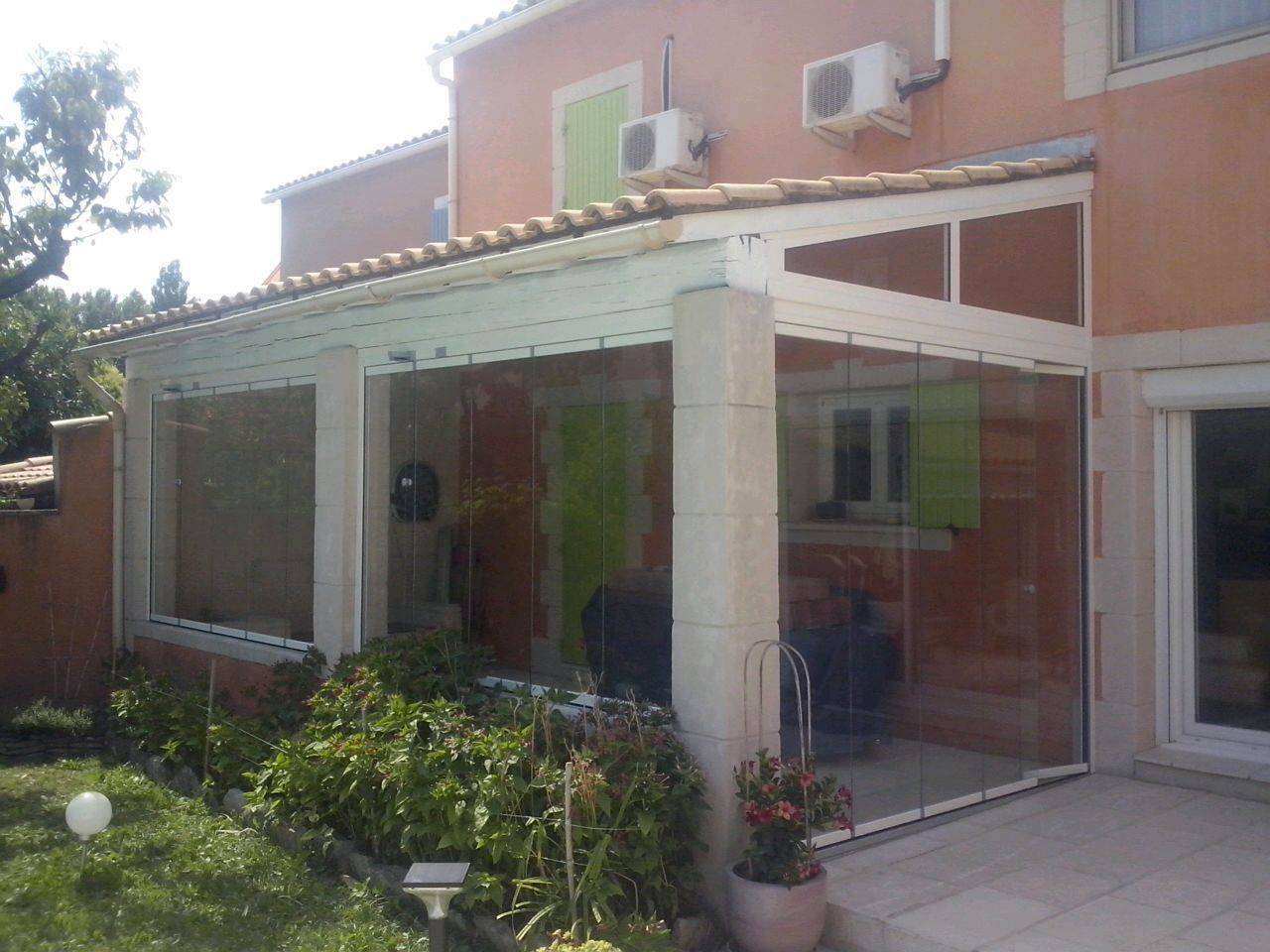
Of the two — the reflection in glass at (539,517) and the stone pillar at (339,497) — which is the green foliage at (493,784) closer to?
the reflection in glass at (539,517)

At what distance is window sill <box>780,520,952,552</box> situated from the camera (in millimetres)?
5984

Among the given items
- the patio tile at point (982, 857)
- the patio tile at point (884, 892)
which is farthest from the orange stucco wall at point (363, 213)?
the patio tile at point (884, 892)

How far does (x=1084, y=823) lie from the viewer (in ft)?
20.5

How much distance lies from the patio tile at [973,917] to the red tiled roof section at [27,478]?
10.1 m

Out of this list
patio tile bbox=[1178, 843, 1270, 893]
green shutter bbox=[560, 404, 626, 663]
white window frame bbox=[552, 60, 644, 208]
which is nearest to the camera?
patio tile bbox=[1178, 843, 1270, 893]

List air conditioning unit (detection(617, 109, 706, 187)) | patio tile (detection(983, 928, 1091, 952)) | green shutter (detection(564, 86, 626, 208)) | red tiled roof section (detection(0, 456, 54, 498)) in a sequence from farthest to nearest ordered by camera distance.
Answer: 1. red tiled roof section (detection(0, 456, 54, 498))
2. green shutter (detection(564, 86, 626, 208))
3. air conditioning unit (detection(617, 109, 706, 187))
4. patio tile (detection(983, 928, 1091, 952))

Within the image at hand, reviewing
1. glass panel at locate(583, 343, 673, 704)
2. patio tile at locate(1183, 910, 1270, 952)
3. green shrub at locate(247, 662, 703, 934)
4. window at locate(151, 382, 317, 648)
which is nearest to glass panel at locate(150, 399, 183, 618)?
window at locate(151, 382, 317, 648)

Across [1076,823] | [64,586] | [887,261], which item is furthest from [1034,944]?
[64,586]

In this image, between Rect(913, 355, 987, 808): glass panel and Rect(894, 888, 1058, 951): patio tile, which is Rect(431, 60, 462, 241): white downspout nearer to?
Rect(913, 355, 987, 808): glass panel

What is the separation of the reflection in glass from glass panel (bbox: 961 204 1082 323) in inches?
82.5

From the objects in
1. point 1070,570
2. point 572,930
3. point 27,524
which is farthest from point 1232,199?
point 27,524

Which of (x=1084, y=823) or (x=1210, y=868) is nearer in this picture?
(x=1210, y=868)

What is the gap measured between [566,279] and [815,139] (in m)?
4.00

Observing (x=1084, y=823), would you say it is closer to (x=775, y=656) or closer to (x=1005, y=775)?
(x=1005, y=775)
